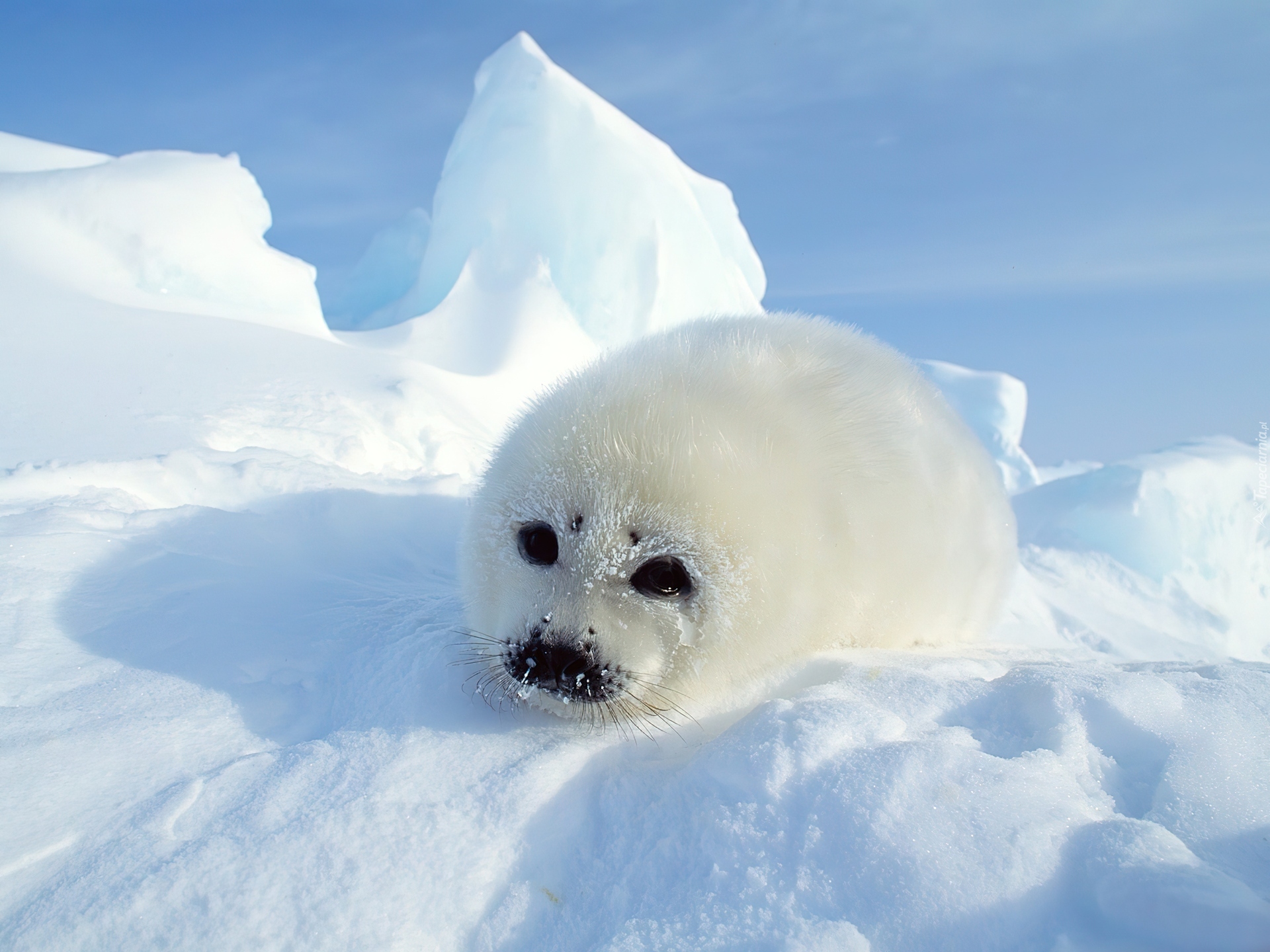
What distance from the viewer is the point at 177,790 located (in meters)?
1.35

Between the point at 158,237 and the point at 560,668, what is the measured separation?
6730 mm

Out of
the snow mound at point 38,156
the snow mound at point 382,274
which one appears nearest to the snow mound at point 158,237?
the snow mound at point 38,156

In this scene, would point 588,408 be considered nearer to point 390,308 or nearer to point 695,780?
point 695,780

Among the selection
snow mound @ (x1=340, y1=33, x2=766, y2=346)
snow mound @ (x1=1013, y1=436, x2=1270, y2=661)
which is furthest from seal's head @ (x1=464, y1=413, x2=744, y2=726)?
snow mound @ (x1=340, y1=33, x2=766, y2=346)

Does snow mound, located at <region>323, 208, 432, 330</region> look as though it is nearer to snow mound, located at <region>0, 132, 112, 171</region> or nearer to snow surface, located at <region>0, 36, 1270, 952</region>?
snow mound, located at <region>0, 132, 112, 171</region>

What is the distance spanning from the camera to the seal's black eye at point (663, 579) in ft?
6.00

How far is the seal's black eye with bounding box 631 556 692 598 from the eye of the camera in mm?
1830

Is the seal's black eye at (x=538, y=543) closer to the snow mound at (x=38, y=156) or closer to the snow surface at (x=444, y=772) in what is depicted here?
the snow surface at (x=444, y=772)

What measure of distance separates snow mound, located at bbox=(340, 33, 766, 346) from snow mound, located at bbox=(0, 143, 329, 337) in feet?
8.74

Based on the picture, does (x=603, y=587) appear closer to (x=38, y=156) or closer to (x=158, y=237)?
(x=158, y=237)

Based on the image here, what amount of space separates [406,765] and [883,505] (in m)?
1.37

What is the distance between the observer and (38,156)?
8.20 metres

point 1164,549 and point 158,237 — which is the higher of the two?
point 158,237

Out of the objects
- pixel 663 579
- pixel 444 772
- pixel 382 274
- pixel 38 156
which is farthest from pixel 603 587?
pixel 382 274
